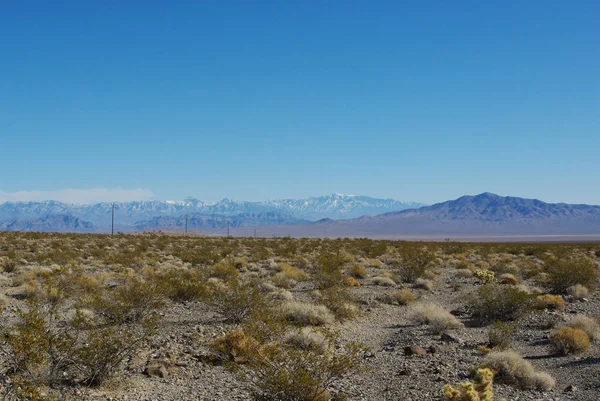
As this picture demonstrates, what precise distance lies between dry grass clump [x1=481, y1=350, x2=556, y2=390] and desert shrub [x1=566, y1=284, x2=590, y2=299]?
11.6m

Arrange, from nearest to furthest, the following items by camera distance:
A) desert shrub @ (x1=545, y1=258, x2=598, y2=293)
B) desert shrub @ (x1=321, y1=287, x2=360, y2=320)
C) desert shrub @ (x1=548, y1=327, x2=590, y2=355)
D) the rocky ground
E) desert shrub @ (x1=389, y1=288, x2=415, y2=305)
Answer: the rocky ground
desert shrub @ (x1=548, y1=327, x2=590, y2=355)
desert shrub @ (x1=321, y1=287, x2=360, y2=320)
desert shrub @ (x1=389, y1=288, x2=415, y2=305)
desert shrub @ (x1=545, y1=258, x2=598, y2=293)

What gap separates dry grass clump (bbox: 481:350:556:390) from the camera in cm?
954

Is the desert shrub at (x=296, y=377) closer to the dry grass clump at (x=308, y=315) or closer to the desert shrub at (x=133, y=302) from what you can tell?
the dry grass clump at (x=308, y=315)

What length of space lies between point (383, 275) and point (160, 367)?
1740 centimetres

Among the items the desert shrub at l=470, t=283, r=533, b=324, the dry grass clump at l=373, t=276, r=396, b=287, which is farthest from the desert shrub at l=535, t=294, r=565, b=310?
the dry grass clump at l=373, t=276, r=396, b=287

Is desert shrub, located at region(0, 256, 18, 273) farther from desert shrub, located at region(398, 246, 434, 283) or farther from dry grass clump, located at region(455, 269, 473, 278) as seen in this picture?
dry grass clump, located at region(455, 269, 473, 278)

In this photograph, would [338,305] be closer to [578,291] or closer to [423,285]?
[423,285]

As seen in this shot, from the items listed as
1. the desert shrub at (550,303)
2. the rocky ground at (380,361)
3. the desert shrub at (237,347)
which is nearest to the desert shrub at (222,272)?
the rocky ground at (380,361)

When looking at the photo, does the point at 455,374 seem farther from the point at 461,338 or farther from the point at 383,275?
the point at 383,275

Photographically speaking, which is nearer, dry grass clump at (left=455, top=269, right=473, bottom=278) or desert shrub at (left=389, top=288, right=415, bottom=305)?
desert shrub at (left=389, top=288, right=415, bottom=305)

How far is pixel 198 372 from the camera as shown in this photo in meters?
10.1

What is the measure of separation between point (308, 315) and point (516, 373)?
5795mm

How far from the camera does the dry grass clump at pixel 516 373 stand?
9539mm

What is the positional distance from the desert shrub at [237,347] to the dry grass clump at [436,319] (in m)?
5.75
